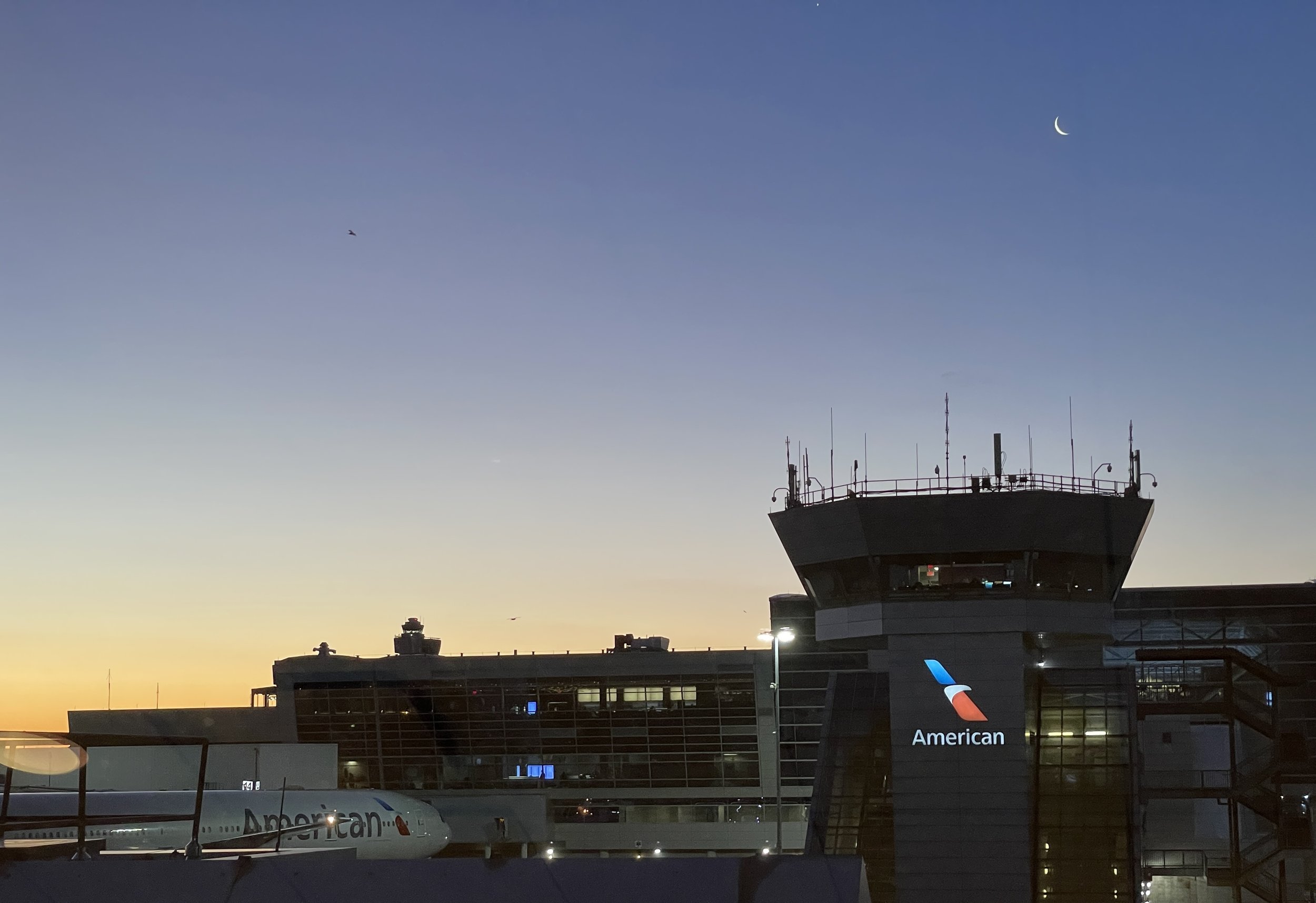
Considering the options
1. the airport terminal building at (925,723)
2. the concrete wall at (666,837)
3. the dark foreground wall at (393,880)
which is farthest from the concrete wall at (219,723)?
the dark foreground wall at (393,880)

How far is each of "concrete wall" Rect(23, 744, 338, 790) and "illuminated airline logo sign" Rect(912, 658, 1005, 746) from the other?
5680 cm

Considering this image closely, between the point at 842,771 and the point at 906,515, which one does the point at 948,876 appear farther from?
the point at 906,515

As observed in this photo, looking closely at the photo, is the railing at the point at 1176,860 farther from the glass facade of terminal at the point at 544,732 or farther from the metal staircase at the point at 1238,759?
the glass facade of terminal at the point at 544,732

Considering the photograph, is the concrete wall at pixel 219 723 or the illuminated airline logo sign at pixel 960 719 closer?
the illuminated airline logo sign at pixel 960 719

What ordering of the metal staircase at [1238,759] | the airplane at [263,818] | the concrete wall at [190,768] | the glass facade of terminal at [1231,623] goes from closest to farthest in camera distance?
the airplane at [263,818] < the metal staircase at [1238,759] < the glass facade of terminal at [1231,623] < the concrete wall at [190,768]

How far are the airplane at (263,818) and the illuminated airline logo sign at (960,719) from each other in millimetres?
27272

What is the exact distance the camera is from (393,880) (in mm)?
16516

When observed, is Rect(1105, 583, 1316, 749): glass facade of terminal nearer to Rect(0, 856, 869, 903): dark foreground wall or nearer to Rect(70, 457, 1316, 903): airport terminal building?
Rect(70, 457, 1316, 903): airport terminal building

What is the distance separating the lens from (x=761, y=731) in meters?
108

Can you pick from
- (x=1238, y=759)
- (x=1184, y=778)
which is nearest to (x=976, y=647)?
(x=1184, y=778)

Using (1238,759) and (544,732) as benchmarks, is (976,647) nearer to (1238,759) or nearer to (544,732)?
(1238,759)

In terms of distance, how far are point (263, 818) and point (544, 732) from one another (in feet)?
130

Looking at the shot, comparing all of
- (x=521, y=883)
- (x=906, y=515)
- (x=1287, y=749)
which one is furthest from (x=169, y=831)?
(x=1287, y=749)

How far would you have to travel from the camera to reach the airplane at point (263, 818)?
68.4 meters
